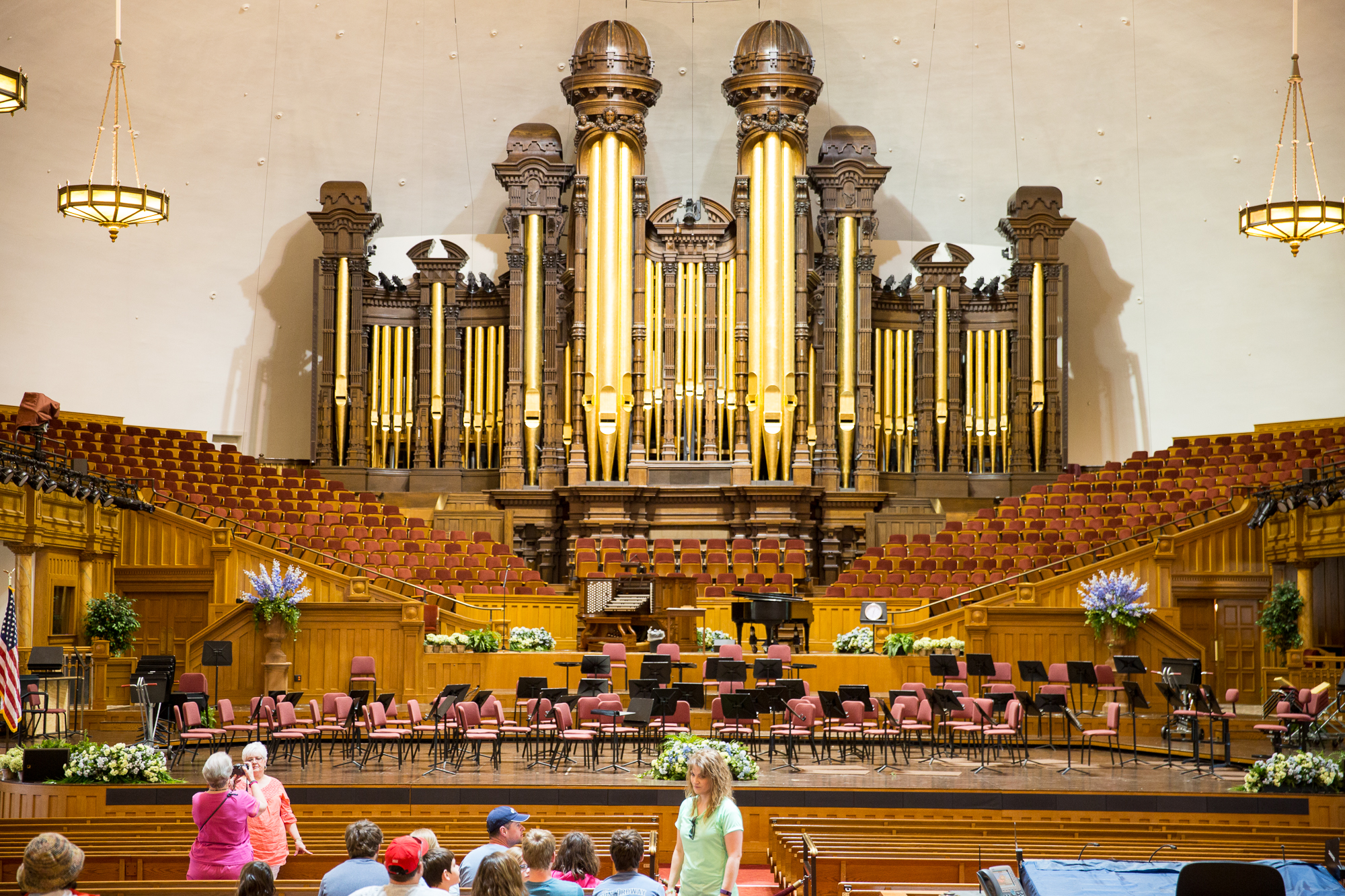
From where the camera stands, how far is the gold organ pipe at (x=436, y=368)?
18.3 meters

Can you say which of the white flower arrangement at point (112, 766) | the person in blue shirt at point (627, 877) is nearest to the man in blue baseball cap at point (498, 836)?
the person in blue shirt at point (627, 877)

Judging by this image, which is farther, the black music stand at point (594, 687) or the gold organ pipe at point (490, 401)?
the gold organ pipe at point (490, 401)

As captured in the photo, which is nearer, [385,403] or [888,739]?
[888,739]

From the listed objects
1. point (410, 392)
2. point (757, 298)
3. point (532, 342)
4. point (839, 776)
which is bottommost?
point (839, 776)

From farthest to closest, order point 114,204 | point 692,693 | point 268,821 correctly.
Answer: point 114,204 → point 692,693 → point 268,821

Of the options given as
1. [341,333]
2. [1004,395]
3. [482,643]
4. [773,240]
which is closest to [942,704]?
[482,643]

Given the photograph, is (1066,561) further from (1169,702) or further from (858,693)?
(858,693)

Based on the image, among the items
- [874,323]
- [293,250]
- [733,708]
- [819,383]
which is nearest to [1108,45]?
[874,323]

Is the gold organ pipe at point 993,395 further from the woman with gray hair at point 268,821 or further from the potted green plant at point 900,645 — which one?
the woman with gray hair at point 268,821

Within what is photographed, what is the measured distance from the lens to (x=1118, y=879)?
499 cm

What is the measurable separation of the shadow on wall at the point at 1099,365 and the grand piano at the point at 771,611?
24.1 ft

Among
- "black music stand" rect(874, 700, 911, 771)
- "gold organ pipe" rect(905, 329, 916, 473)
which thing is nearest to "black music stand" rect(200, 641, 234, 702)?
"black music stand" rect(874, 700, 911, 771)

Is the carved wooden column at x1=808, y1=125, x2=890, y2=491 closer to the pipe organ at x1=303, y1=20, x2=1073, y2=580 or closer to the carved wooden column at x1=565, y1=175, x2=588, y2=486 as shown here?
the pipe organ at x1=303, y1=20, x2=1073, y2=580

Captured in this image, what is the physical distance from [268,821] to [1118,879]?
352cm
